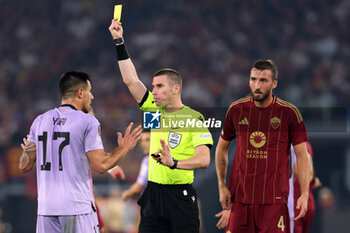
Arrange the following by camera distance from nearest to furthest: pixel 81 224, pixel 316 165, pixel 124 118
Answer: pixel 81 224
pixel 316 165
pixel 124 118

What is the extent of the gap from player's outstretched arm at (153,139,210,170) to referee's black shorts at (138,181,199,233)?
0.45m

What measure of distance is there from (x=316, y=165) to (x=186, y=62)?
6622mm

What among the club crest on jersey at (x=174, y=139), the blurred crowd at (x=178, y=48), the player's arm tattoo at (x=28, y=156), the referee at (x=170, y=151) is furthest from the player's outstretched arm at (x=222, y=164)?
the blurred crowd at (x=178, y=48)

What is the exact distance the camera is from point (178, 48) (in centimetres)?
1942

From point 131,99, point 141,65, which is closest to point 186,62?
point 141,65

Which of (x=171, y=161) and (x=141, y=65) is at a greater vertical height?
(x=141, y=65)

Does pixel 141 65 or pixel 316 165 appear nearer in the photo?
pixel 316 165

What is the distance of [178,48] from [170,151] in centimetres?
1396

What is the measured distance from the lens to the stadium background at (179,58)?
13.3m

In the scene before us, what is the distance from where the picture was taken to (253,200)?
5641mm

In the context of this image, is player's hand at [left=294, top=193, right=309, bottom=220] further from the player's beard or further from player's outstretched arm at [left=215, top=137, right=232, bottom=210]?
the player's beard

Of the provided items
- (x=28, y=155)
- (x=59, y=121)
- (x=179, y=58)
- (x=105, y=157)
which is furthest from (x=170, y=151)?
(x=179, y=58)

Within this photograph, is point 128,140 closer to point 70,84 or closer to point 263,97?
point 70,84

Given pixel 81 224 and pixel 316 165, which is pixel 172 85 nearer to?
pixel 81 224
